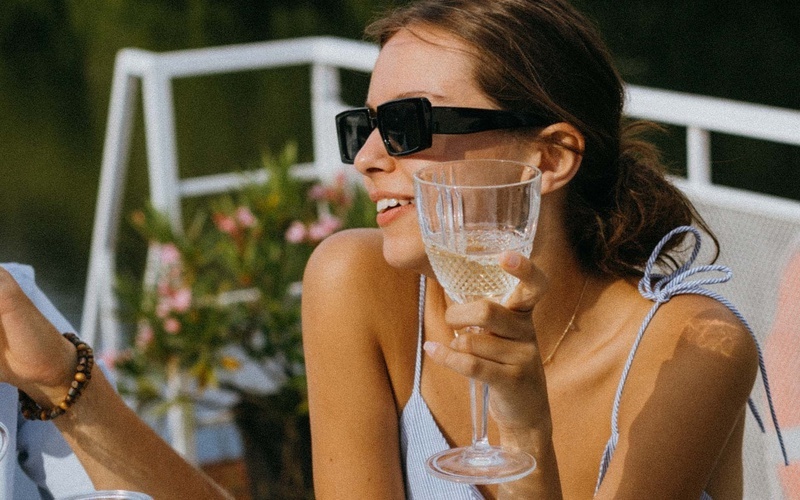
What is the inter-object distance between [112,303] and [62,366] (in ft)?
8.04

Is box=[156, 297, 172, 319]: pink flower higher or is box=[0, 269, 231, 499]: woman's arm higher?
box=[0, 269, 231, 499]: woman's arm

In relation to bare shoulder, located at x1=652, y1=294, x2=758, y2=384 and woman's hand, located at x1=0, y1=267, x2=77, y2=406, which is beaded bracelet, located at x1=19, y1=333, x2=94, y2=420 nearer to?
woman's hand, located at x1=0, y1=267, x2=77, y2=406

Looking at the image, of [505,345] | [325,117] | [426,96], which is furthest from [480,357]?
[325,117]

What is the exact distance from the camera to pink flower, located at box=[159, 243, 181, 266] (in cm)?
385

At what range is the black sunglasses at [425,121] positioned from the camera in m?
1.62

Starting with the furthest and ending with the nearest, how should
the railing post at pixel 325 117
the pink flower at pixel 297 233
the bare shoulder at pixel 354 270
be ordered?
1. the railing post at pixel 325 117
2. the pink flower at pixel 297 233
3. the bare shoulder at pixel 354 270

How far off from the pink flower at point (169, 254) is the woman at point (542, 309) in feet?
6.32

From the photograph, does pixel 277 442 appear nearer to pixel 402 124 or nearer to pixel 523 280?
pixel 402 124

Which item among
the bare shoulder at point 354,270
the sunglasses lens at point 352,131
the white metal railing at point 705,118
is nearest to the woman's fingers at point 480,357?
the sunglasses lens at point 352,131

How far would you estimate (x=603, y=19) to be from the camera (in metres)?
14.2

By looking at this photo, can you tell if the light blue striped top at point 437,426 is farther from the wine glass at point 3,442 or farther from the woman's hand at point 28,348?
the wine glass at point 3,442

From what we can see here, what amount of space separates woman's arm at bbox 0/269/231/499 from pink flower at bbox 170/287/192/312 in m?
2.05

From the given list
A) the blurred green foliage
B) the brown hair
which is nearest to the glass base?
the brown hair

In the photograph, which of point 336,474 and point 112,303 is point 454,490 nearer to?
point 336,474
